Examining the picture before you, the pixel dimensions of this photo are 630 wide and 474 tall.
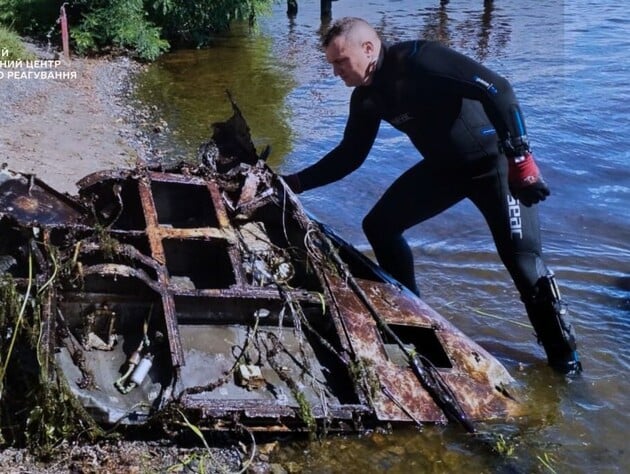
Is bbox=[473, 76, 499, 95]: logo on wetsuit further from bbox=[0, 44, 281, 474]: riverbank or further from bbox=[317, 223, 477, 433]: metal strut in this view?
bbox=[0, 44, 281, 474]: riverbank

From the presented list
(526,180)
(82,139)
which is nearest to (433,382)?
(526,180)

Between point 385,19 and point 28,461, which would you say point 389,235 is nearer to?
point 28,461

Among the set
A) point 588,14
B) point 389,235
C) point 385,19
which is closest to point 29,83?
point 389,235

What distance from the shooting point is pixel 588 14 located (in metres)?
20.3

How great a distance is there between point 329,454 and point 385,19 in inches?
708

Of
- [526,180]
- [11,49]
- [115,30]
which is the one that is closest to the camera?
[526,180]

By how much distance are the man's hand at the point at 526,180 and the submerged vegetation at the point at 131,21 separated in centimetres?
1224

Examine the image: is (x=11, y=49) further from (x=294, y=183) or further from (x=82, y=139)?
(x=294, y=183)

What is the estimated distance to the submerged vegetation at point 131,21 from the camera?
15312 mm

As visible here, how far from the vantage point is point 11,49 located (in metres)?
13.1

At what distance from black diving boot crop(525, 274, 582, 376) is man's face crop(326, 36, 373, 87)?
5.64 ft

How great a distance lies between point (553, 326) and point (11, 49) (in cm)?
1108

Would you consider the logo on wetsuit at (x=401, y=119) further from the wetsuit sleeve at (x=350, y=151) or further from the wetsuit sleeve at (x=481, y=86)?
the wetsuit sleeve at (x=481, y=86)

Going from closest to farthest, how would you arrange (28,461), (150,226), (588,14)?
(28,461)
(150,226)
(588,14)
